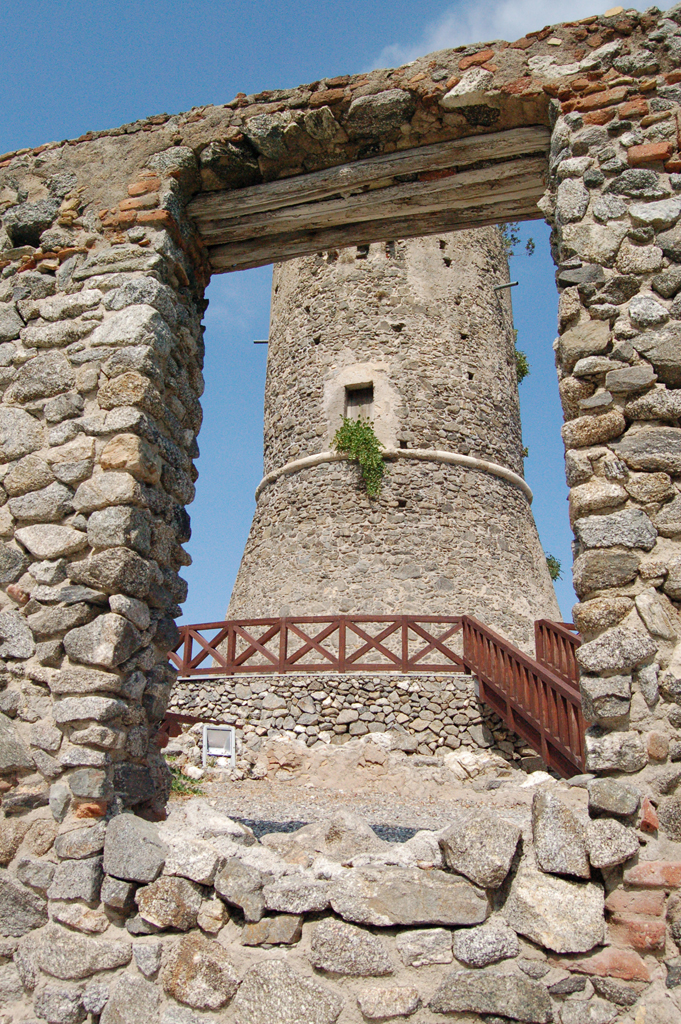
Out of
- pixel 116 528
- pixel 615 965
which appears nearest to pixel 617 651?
pixel 615 965

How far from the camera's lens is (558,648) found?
7.38m

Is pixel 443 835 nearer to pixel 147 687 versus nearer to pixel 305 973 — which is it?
pixel 305 973

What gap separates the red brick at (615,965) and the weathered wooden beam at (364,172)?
3.29m

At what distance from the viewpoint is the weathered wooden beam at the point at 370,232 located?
3.81 m

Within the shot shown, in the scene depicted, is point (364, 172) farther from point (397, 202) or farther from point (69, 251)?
point (69, 251)

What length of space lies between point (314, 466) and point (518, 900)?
9667 millimetres

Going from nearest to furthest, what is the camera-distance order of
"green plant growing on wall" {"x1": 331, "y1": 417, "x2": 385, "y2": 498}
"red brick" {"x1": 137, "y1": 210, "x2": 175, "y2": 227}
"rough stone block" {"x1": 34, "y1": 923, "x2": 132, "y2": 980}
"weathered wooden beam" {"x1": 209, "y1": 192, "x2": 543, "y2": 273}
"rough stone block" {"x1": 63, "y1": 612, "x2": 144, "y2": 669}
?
"rough stone block" {"x1": 34, "y1": 923, "x2": 132, "y2": 980}
"rough stone block" {"x1": 63, "y1": 612, "x2": 144, "y2": 669}
"red brick" {"x1": 137, "y1": 210, "x2": 175, "y2": 227}
"weathered wooden beam" {"x1": 209, "y1": 192, "x2": 543, "y2": 273}
"green plant growing on wall" {"x1": 331, "y1": 417, "x2": 385, "y2": 498}

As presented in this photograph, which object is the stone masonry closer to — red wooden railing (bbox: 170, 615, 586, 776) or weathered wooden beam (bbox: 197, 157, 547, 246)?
weathered wooden beam (bbox: 197, 157, 547, 246)

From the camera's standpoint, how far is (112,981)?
2.49 m

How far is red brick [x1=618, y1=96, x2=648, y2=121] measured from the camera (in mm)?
3070

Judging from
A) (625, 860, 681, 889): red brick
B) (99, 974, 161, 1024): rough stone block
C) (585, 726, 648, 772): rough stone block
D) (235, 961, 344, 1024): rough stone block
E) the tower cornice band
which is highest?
the tower cornice band

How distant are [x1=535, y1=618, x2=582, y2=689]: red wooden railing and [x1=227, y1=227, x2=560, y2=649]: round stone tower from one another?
2645mm

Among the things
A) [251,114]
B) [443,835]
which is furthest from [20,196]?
[443,835]

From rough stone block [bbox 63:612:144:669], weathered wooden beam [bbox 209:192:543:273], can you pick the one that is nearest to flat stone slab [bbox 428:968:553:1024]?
rough stone block [bbox 63:612:144:669]
